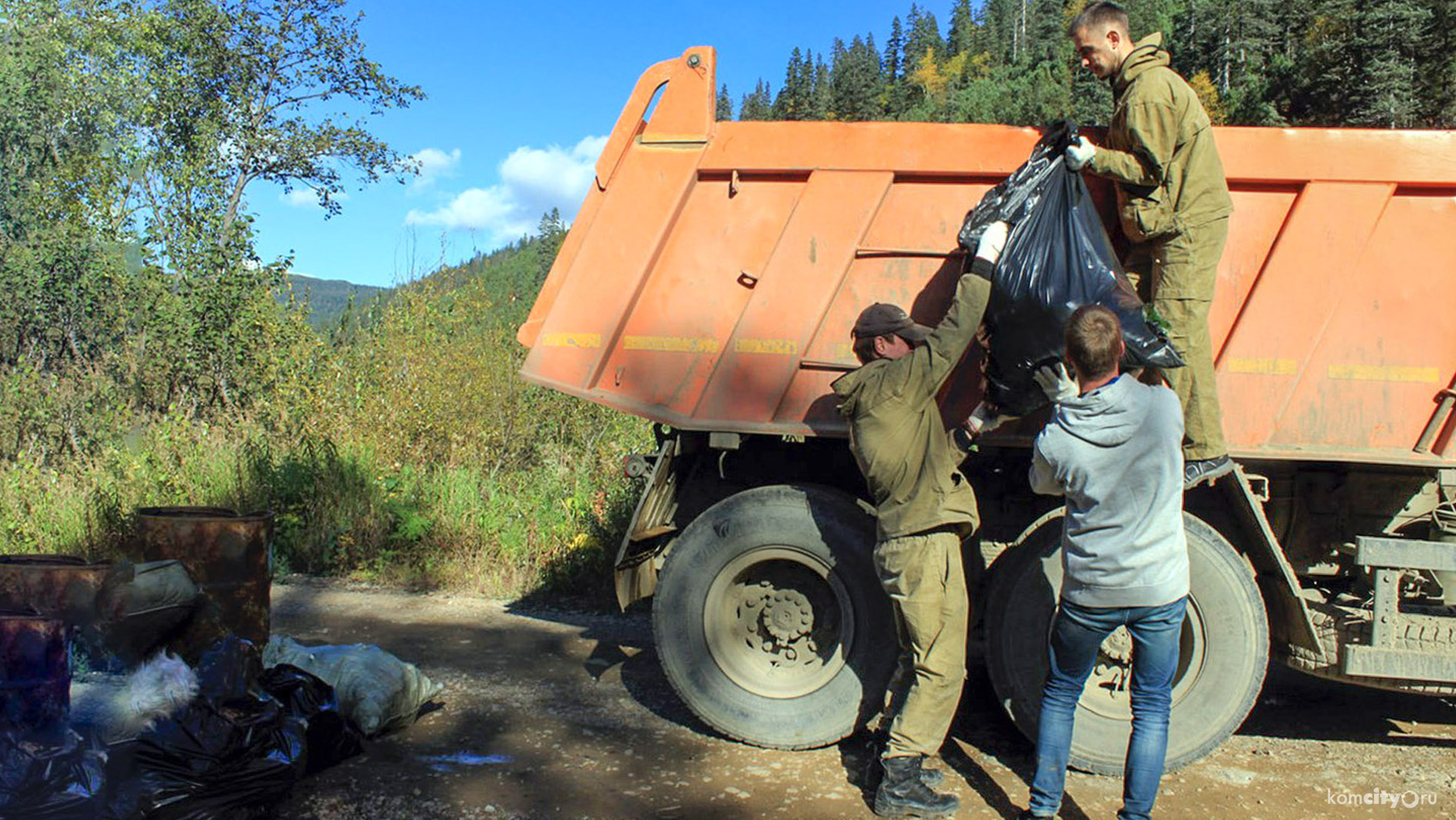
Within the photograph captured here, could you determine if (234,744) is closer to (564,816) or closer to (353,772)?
(353,772)

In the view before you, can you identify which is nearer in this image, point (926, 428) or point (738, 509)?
point (926, 428)

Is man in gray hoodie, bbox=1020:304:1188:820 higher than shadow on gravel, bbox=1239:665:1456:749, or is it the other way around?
man in gray hoodie, bbox=1020:304:1188:820

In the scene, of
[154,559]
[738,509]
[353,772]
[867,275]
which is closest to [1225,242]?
[867,275]

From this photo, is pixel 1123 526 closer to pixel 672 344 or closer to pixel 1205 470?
pixel 1205 470

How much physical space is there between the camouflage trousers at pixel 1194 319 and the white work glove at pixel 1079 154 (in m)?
0.45

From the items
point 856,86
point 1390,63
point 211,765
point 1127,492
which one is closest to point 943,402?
point 1127,492

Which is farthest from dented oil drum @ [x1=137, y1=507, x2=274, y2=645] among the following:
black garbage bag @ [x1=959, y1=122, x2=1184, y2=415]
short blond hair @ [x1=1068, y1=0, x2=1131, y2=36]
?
short blond hair @ [x1=1068, y1=0, x2=1131, y2=36]

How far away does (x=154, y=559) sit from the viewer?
14.2ft

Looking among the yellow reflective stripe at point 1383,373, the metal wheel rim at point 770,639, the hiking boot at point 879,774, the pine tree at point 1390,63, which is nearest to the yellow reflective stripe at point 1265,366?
the yellow reflective stripe at point 1383,373

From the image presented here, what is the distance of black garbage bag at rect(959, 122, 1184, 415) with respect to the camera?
3.52 meters

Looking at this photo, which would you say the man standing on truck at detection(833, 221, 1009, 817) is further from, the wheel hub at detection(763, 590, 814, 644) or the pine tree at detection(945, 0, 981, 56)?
the pine tree at detection(945, 0, 981, 56)

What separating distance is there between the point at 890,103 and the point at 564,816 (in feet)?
282

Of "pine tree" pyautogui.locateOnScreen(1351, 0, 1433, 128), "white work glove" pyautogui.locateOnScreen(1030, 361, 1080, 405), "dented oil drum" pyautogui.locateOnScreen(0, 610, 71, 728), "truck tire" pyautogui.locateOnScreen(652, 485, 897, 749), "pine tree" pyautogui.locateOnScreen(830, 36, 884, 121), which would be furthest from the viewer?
"pine tree" pyautogui.locateOnScreen(830, 36, 884, 121)

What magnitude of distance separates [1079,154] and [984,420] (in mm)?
1062
